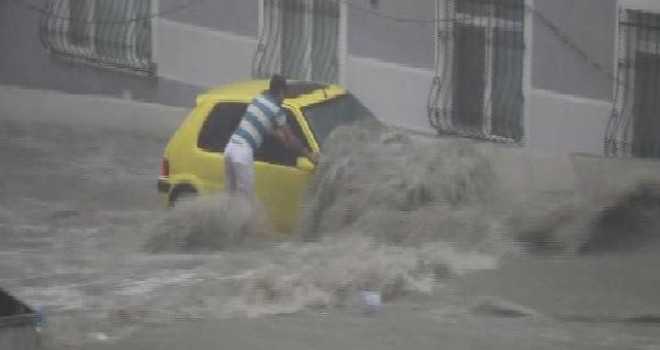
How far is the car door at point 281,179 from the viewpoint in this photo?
1377 centimetres

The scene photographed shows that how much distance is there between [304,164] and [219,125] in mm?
1038

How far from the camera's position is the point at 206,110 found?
1440cm

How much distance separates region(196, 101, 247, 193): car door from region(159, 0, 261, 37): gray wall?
13.3ft

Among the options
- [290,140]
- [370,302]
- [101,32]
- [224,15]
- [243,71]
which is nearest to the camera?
[370,302]

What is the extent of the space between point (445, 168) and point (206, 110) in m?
2.31

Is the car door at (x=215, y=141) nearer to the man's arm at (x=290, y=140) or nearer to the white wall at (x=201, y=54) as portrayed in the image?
the man's arm at (x=290, y=140)

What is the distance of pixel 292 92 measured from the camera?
47.0 feet

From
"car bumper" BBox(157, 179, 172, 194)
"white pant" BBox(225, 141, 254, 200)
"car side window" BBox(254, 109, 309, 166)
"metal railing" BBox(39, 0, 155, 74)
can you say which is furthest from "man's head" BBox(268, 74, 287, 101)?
"metal railing" BBox(39, 0, 155, 74)

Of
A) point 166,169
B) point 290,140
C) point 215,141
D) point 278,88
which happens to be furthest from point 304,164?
point 166,169

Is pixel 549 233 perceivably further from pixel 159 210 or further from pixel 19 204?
pixel 19 204

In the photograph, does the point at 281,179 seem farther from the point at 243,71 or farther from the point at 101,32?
the point at 101,32

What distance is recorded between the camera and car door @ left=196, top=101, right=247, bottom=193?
14.2 meters

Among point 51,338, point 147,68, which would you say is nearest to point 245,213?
point 51,338

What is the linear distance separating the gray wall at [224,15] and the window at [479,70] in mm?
2949
